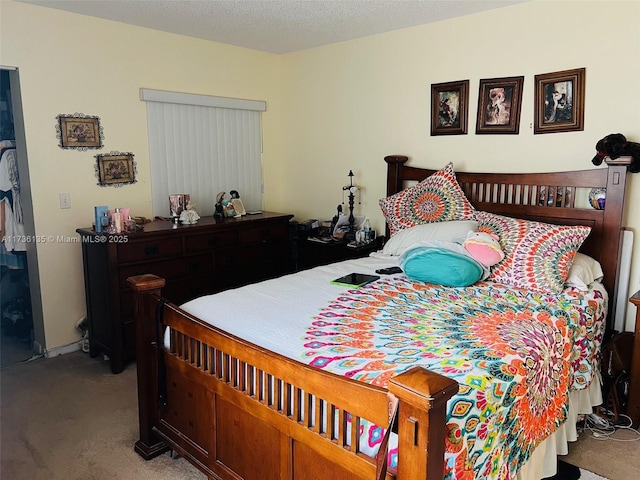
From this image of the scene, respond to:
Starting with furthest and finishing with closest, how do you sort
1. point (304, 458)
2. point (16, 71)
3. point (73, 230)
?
1. point (73, 230)
2. point (16, 71)
3. point (304, 458)

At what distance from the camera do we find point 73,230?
3.54 metres

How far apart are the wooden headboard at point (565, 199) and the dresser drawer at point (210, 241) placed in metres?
1.82

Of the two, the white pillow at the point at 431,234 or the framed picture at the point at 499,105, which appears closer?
the white pillow at the point at 431,234

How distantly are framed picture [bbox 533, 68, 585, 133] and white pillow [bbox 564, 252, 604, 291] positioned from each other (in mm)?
820

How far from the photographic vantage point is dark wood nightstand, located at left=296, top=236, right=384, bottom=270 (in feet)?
12.4

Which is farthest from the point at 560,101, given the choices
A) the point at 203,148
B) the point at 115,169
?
the point at 115,169

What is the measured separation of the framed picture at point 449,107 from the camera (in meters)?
3.46

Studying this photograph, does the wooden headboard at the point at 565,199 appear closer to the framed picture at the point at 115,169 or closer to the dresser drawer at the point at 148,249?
the dresser drawer at the point at 148,249

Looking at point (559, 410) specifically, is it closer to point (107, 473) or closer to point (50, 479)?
point (107, 473)

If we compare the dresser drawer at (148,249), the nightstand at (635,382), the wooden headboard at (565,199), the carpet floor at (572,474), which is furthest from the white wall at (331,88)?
the carpet floor at (572,474)


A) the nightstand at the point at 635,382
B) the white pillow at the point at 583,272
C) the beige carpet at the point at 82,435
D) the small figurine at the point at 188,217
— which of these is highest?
the small figurine at the point at 188,217

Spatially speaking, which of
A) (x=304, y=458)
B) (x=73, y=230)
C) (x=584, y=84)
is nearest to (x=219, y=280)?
(x=73, y=230)

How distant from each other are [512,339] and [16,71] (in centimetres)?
340

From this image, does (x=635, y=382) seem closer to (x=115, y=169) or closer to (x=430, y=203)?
(x=430, y=203)
